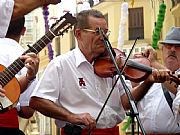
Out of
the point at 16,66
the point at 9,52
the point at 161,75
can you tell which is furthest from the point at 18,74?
the point at 161,75

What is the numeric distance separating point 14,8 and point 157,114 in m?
2.11

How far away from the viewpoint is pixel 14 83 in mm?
3236

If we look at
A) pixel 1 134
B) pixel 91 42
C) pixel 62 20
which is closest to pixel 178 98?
pixel 91 42

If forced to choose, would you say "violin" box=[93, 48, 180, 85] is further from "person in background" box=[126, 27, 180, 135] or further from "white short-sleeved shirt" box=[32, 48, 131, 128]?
"person in background" box=[126, 27, 180, 135]

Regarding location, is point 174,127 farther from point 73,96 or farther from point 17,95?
point 17,95

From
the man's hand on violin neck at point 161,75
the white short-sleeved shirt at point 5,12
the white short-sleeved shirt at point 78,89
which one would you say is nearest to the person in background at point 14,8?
the white short-sleeved shirt at point 5,12

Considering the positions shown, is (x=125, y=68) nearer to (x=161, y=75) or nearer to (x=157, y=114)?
(x=161, y=75)

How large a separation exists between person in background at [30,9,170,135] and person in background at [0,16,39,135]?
8 centimetres

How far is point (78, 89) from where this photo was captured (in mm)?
4098

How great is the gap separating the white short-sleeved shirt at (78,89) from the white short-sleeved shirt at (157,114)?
0.73m

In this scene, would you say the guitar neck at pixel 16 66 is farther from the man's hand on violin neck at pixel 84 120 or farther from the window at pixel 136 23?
the window at pixel 136 23

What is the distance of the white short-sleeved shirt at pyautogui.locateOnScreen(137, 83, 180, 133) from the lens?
15.9ft

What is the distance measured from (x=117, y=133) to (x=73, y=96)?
0.44 m

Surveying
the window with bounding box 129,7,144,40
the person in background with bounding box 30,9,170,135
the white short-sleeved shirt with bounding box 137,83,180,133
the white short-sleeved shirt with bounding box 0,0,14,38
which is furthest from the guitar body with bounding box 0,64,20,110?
the window with bounding box 129,7,144,40
